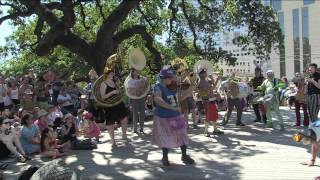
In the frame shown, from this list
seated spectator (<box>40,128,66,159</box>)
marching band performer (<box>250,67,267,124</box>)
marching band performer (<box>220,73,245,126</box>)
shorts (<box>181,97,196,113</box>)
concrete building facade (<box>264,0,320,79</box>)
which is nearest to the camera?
seated spectator (<box>40,128,66,159</box>)

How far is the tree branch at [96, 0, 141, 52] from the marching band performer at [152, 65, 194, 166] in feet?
26.5

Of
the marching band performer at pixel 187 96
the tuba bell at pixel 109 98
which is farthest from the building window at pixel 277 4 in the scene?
the tuba bell at pixel 109 98

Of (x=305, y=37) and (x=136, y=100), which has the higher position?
(x=305, y=37)

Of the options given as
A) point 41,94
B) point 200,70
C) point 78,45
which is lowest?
point 41,94

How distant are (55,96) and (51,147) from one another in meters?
6.66

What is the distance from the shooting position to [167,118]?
889 centimetres

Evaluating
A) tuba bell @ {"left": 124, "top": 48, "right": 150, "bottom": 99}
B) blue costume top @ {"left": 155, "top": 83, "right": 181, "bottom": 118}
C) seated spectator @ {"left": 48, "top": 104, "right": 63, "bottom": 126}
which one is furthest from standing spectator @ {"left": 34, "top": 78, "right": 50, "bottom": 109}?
blue costume top @ {"left": 155, "top": 83, "right": 181, "bottom": 118}

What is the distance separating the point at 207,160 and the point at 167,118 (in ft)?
4.00

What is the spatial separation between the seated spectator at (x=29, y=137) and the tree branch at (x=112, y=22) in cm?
689

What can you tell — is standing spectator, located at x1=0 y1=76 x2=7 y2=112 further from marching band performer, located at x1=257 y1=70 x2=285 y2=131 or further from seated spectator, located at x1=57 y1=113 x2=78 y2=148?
marching band performer, located at x1=257 y1=70 x2=285 y2=131

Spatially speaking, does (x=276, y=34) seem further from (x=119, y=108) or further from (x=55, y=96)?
(x=119, y=108)

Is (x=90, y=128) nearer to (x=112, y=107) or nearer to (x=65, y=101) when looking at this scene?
(x=112, y=107)

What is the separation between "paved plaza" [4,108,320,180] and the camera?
840 centimetres

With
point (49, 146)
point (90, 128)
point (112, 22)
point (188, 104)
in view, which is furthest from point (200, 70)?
point (112, 22)
